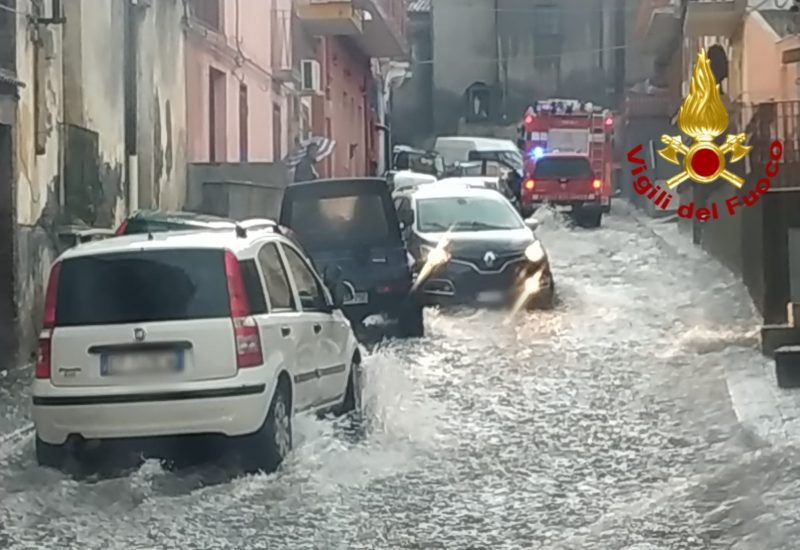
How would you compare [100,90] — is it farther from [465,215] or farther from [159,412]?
[159,412]

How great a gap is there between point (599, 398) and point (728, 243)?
9568mm

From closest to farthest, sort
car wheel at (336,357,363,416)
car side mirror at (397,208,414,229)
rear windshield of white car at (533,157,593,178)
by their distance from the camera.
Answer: car wheel at (336,357,363,416) → car side mirror at (397,208,414,229) → rear windshield of white car at (533,157,593,178)

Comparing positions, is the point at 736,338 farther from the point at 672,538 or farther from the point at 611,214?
the point at 611,214

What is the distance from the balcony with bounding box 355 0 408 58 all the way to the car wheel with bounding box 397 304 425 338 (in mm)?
16526

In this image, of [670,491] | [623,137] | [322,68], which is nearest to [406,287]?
[670,491]

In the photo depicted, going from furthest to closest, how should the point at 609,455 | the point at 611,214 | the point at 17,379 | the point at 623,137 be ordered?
the point at 623,137
the point at 611,214
the point at 17,379
the point at 609,455

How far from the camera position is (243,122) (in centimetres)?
2670

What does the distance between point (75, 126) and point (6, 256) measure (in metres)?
2.38

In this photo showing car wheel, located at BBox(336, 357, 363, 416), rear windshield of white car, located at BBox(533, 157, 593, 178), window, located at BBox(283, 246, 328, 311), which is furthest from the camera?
rear windshield of white car, located at BBox(533, 157, 593, 178)

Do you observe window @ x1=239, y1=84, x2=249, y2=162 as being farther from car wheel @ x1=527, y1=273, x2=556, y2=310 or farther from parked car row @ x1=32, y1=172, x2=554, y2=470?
parked car row @ x1=32, y1=172, x2=554, y2=470

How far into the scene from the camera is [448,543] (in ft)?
25.3

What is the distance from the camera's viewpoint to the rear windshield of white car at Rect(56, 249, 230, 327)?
9062 millimetres

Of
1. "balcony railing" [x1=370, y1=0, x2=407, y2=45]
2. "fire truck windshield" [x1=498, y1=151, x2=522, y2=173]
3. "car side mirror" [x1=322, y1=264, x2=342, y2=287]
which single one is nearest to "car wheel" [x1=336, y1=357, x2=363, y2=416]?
"car side mirror" [x1=322, y1=264, x2=342, y2=287]

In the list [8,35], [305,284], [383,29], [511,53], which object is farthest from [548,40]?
[305,284]
